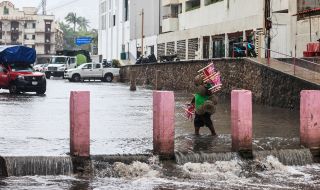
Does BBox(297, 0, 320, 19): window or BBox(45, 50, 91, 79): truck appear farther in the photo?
BBox(45, 50, 91, 79): truck

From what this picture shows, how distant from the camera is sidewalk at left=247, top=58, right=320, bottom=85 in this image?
23062 mm

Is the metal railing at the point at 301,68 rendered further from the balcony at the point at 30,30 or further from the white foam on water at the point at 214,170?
the balcony at the point at 30,30

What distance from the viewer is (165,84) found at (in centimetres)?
4525

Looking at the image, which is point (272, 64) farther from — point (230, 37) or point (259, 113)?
point (230, 37)

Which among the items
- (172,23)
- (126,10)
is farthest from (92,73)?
(126,10)

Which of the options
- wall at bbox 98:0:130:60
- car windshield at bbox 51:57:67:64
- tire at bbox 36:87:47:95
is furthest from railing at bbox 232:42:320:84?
wall at bbox 98:0:130:60

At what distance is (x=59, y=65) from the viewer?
66.9m

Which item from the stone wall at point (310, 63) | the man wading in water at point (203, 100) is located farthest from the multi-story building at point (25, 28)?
the man wading in water at point (203, 100)

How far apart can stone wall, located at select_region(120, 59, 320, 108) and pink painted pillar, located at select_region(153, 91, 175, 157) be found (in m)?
10.5

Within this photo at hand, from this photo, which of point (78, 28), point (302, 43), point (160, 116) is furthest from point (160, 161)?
point (78, 28)

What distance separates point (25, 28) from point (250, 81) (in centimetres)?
11273

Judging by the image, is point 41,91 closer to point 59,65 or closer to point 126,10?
point 59,65

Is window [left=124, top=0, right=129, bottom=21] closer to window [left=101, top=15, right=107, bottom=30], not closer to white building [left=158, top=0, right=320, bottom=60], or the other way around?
white building [left=158, top=0, right=320, bottom=60]

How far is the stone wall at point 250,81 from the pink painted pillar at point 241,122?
9.21 meters
